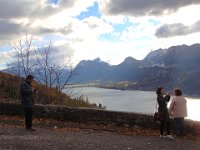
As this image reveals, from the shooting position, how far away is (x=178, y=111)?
16328 mm

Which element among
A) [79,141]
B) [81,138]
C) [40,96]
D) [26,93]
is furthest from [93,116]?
[40,96]

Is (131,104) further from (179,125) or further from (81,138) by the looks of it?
(81,138)

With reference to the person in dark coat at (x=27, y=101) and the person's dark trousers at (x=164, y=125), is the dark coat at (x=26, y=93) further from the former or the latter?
the person's dark trousers at (x=164, y=125)

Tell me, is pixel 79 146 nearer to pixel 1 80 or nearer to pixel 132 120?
pixel 132 120

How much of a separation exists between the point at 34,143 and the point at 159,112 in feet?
16.5

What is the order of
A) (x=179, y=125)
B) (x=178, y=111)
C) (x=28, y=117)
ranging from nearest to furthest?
(x=28, y=117) < (x=179, y=125) < (x=178, y=111)

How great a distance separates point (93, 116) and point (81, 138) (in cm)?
398

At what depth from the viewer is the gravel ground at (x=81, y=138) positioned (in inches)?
503

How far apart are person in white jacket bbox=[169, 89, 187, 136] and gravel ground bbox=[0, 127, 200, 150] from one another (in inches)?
35.4

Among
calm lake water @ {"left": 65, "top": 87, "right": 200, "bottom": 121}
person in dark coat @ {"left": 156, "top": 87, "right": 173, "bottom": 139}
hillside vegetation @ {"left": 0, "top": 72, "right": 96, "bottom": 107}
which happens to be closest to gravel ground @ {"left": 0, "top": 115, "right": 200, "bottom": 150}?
person in dark coat @ {"left": 156, "top": 87, "right": 173, "bottom": 139}

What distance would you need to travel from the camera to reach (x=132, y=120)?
1781 centimetres

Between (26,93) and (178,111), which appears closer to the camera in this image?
(26,93)

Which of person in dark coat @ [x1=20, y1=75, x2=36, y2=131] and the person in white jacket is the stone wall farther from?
person in dark coat @ [x1=20, y1=75, x2=36, y2=131]

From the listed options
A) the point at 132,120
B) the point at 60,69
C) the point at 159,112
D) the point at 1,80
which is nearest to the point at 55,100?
the point at 60,69
